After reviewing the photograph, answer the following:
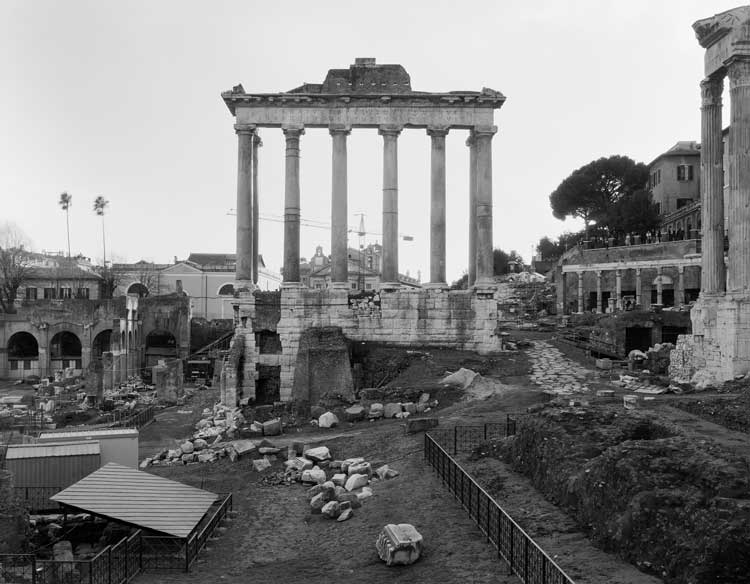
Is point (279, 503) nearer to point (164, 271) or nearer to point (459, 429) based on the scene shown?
point (459, 429)

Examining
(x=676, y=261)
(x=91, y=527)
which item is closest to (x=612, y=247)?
(x=676, y=261)

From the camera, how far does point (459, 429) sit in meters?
17.5

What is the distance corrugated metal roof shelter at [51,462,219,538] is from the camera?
1198cm

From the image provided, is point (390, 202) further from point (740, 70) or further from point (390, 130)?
point (740, 70)

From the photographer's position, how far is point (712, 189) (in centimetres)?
2384

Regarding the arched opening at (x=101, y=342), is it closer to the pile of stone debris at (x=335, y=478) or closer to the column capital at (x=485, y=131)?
the column capital at (x=485, y=131)

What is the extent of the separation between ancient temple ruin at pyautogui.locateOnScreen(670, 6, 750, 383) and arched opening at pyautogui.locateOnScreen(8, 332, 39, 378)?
45507mm

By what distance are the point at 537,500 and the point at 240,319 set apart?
18.4m

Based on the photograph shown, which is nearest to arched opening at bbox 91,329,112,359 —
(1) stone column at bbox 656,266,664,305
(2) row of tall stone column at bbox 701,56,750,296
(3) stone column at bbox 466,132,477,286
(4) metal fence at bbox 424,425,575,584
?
(3) stone column at bbox 466,132,477,286

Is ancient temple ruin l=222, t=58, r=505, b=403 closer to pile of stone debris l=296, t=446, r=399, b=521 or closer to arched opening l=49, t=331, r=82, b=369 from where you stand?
pile of stone debris l=296, t=446, r=399, b=521

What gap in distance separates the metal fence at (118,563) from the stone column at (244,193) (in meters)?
17.1

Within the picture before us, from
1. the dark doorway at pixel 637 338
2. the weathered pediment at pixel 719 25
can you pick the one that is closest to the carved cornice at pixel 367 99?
the weathered pediment at pixel 719 25

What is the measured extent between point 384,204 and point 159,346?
107 ft

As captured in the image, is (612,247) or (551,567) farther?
(612,247)
